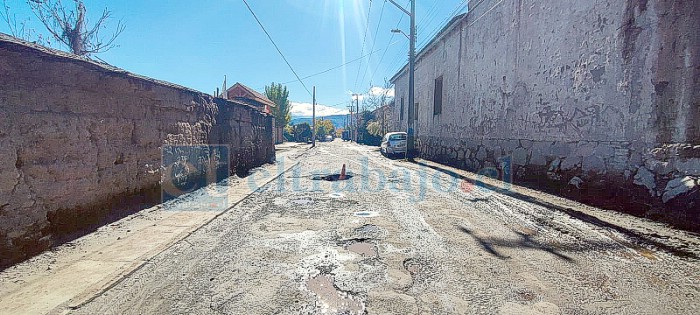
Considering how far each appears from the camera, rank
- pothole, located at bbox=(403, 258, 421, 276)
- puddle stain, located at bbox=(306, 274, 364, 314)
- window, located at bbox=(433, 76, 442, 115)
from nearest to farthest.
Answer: puddle stain, located at bbox=(306, 274, 364, 314) < pothole, located at bbox=(403, 258, 421, 276) < window, located at bbox=(433, 76, 442, 115)

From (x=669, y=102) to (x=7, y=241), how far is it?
9050 mm

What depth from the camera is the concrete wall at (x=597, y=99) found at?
5.31 m

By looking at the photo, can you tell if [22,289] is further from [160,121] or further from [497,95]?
[497,95]

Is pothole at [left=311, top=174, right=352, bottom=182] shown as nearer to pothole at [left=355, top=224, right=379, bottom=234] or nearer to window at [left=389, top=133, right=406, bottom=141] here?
pothole at [left=355, top=224, right=379, bottom=234]

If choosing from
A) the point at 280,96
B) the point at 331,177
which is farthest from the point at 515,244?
the point at 280,96

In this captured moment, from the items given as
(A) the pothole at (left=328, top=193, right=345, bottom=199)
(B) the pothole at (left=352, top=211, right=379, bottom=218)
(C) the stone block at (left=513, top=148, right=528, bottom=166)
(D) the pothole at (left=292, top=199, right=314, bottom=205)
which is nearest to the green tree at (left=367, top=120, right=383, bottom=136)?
(C) the stone block at (left=513, top=148, right=528, bottom=166)

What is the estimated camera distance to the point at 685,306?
105 inches

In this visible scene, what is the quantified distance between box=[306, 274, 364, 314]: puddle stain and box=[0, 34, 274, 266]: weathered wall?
10.1ft

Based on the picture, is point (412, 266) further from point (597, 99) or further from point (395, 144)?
point (395, 144)

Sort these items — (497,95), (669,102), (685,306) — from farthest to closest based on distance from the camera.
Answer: (497,95), (669,102), (685,306)

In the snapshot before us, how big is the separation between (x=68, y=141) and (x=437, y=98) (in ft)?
55.2

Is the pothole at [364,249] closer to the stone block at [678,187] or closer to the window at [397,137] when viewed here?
the stone block at [678,187]

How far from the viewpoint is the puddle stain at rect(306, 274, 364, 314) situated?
2.59 metres

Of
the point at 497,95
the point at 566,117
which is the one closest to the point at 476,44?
the point at 497,95
